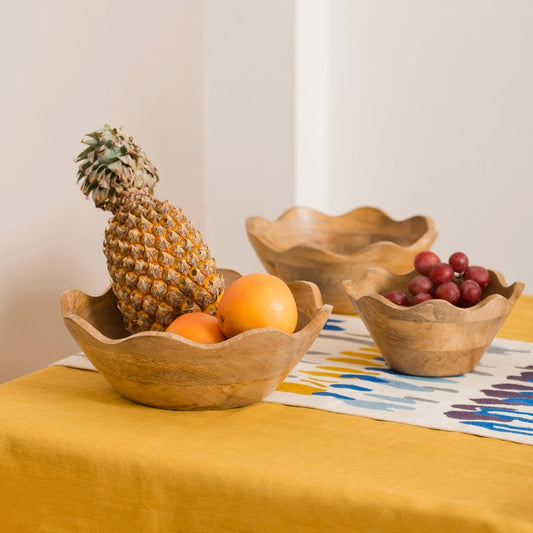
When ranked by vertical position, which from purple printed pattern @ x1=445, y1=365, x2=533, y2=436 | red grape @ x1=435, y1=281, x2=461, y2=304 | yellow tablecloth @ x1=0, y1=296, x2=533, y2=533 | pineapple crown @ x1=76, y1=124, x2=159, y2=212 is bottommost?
yellow tablecloth @ x1=0, y1=296, x2=533, y2=533

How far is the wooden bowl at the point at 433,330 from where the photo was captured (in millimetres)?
1042

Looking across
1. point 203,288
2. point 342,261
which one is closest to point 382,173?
point 342,261

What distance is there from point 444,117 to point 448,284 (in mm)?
1478

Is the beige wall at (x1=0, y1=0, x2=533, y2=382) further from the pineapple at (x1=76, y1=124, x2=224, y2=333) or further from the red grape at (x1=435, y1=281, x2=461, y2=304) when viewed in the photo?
the red grape at (x1=435, y1=281, x2=461, y2=304)

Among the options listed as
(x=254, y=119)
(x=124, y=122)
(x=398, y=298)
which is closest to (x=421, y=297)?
(x=398, y=298)

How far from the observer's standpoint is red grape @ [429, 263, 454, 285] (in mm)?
1144

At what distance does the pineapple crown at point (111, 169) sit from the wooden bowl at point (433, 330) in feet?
1.15

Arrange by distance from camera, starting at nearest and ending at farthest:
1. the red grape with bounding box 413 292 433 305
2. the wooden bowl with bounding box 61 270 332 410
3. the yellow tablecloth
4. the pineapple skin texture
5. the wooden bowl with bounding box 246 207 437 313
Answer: the yellow tablecloth
the wooden bowl with bounding box 61 270 332 410
the pineapple skin texture
the red grape with bounding box 413 292 433 305
the wooden bowl with bounding box 246 207 437 313

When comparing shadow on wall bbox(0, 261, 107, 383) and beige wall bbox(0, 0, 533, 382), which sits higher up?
beige wall bbox(0, 0, 533, 382)

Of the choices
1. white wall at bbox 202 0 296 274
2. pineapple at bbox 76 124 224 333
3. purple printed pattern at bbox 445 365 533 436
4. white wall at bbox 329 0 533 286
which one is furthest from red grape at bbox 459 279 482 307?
white wall at bbox 329 0 533 286

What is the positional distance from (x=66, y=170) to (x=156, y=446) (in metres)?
Answer: 0.85

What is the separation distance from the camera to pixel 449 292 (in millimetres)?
1118

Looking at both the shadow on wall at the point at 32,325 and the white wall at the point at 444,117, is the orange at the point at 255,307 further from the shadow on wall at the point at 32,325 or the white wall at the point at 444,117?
the white wall at the point at 444,117

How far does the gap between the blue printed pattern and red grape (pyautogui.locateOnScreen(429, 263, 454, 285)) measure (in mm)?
141
